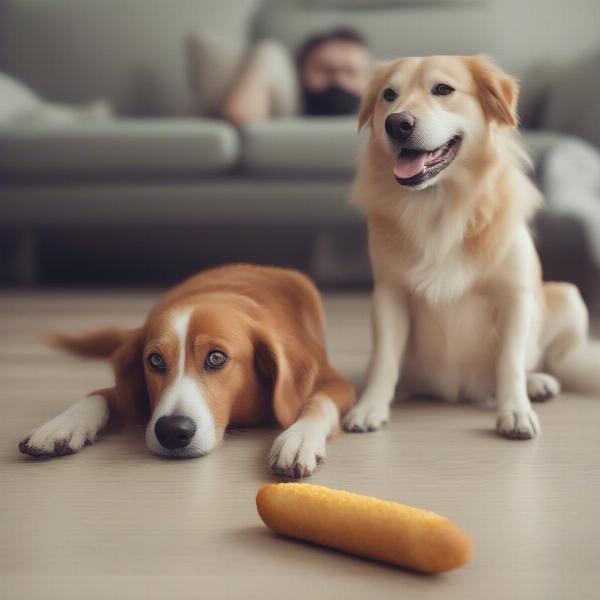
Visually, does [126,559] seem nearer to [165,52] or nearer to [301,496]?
[301,496]

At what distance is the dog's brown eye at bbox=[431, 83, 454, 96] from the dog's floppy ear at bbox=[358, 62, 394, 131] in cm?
14

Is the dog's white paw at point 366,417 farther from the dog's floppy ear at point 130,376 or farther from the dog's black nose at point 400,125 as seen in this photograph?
the dog's black nose at point 400,125

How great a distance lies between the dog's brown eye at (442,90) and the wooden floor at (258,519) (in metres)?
0.68

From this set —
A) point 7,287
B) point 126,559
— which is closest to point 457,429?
point 126,559

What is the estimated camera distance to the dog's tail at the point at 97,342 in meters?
2.43

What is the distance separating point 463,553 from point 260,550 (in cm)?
29

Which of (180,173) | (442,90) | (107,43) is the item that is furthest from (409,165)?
(107,43)

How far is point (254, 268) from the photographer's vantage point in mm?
2061

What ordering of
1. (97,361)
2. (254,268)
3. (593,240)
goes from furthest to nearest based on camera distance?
1. (593,240)
2. (97,361)
3. (254,268)

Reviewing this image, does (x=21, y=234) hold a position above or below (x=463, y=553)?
below

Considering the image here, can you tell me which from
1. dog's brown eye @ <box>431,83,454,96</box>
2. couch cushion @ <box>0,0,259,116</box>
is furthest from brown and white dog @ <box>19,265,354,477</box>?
couch cushion @ <box>0,0,259,116</box>

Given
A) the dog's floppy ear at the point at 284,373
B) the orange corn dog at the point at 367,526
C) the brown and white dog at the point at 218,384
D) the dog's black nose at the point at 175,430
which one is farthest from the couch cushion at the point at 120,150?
the orange corn dog at the point at 367,526

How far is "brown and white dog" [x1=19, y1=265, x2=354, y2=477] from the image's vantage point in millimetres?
1494

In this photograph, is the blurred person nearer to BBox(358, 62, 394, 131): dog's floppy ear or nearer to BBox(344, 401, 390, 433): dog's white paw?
BBox(358, 62, 394, 131): dog's floppy ear
